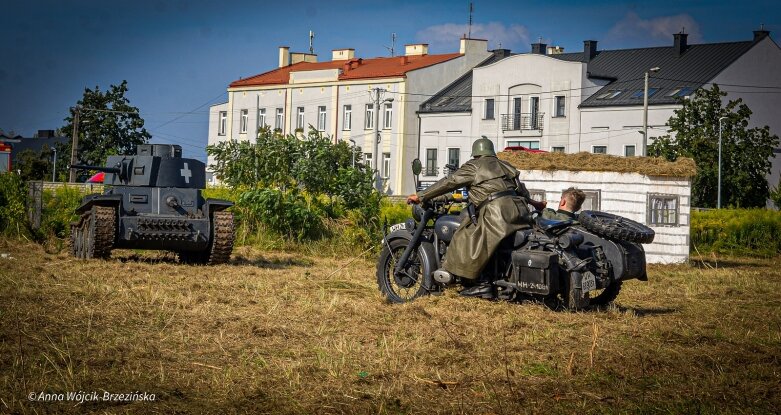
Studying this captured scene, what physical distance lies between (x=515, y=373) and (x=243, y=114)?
70.6m

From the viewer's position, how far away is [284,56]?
80.8 m

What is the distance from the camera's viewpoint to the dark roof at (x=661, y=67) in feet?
189

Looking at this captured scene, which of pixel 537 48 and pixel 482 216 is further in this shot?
pixel 537 48

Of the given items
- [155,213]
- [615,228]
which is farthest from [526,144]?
[615,228]

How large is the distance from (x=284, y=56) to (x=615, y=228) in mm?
70169

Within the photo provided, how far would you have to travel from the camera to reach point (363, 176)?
2489 centimetres

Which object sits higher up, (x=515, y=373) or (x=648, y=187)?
(x=648, y=187)

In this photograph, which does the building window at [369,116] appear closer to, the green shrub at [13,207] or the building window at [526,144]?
the building window at [526,144]

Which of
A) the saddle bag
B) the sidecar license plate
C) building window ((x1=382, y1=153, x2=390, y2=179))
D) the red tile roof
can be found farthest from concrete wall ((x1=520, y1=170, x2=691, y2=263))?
building window ((x1=382, y1=153, x2=390, y2=179))

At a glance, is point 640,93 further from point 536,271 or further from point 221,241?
point 536,271

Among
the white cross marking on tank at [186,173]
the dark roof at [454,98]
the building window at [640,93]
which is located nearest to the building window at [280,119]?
Answer: the dark roof at [454,98]

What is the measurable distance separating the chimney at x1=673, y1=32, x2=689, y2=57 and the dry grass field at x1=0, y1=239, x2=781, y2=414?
48.6 meters

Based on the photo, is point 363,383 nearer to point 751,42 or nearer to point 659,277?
point 659,277

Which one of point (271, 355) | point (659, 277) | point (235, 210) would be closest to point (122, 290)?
point (271, 355)
